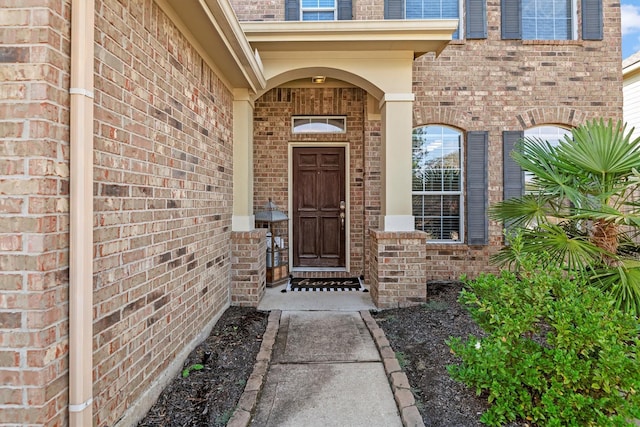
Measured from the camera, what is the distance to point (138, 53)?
215cm

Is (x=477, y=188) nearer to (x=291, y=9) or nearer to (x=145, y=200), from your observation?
(x=291, y=9)

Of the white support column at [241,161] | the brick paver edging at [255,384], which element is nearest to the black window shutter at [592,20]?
the white support column at [241,161]

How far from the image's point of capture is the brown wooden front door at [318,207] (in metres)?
5.82

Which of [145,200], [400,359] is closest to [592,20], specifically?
[400,359]

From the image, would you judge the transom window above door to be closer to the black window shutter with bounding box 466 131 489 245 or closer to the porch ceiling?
the porch ceiling

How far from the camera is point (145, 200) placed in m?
2.22

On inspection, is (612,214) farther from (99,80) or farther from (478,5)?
(478,5)

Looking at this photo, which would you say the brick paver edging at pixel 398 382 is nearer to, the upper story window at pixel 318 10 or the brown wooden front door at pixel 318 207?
the brown wooden front door at pixel 318 207

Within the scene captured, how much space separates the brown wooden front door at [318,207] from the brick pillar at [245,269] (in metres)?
1.55

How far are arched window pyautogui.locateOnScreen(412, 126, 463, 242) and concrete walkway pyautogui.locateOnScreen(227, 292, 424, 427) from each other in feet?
7.99

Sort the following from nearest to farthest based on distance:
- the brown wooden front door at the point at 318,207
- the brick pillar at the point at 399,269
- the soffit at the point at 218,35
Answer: the soffit at the point at 218,35
the brick pillar at the point at 399,269
the brown wooden front door at the point at 318,207

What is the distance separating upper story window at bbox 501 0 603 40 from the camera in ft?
17.6

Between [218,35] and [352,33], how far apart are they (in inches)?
66.2

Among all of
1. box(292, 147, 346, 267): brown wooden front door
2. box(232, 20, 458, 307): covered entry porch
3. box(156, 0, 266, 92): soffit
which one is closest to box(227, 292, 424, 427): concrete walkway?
box(232, 20, 458, 307): covered entry porch
